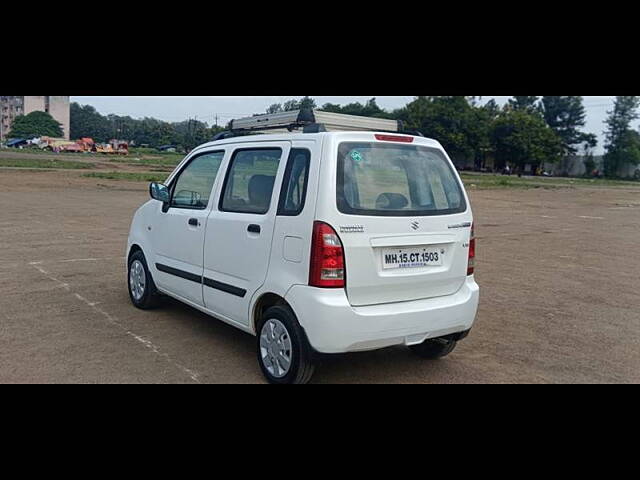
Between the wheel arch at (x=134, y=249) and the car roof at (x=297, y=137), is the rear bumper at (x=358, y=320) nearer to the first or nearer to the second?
the car roof at (x=297, y=137)

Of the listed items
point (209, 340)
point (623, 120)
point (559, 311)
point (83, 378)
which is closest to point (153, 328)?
point (209, 340)

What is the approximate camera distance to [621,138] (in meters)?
83.9

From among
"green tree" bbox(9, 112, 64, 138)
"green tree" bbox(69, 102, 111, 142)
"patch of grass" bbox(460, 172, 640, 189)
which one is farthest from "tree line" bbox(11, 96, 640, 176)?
"green tree" bbox(69, 102, 111, 142)

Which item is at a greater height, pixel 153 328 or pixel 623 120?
pixel 623 120

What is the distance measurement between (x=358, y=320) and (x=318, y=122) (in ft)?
5.22

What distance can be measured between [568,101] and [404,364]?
97.6 meters

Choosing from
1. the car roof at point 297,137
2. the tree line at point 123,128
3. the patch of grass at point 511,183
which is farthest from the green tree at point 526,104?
the car roof at point 297,137

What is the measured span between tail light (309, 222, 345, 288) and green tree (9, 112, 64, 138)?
373 ft

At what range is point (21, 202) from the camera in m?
18.1

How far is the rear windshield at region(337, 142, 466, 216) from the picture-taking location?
13.7 ft

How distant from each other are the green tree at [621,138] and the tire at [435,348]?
87658mm

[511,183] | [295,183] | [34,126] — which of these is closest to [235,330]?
[295,183]

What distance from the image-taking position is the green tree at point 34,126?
10438 centimetres

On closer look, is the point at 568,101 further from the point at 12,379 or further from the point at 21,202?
the point at 12,379
